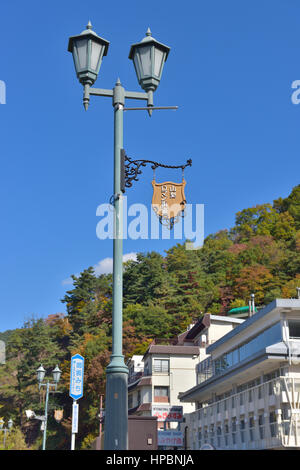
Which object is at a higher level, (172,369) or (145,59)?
(172,369)

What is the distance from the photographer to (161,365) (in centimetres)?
5469

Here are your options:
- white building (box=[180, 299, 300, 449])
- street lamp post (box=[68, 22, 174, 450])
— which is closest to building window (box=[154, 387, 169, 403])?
white building (box=[180, 299, 300, 449])

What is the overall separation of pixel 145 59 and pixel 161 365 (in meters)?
49.5

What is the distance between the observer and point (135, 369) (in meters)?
60.8

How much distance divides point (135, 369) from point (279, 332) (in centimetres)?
3550

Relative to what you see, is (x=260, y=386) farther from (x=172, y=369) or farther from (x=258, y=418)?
(x=172, y=369)

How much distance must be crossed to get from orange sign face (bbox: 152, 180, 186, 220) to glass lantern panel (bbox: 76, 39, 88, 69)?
9.33 feet

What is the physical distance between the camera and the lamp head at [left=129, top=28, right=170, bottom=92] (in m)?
7.51

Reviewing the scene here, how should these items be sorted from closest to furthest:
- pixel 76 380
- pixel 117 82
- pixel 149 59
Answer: pixel 149 59
pixel 117 82
pixel 76 380

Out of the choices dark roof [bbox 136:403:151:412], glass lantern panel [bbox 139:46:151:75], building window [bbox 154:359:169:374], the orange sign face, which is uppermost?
building window [bbox 154:359:169:374]

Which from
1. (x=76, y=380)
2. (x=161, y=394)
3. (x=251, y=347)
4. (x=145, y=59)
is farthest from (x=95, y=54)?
(x=161, y=394)

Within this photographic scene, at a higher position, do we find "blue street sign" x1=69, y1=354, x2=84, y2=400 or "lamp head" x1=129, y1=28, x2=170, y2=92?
"lamp head" x1=129, y1=28, x2=170, y2=92

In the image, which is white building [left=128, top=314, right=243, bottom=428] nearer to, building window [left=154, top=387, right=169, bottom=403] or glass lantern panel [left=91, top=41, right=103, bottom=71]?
building window [left=154, top=387, right=169, bottom=403]
